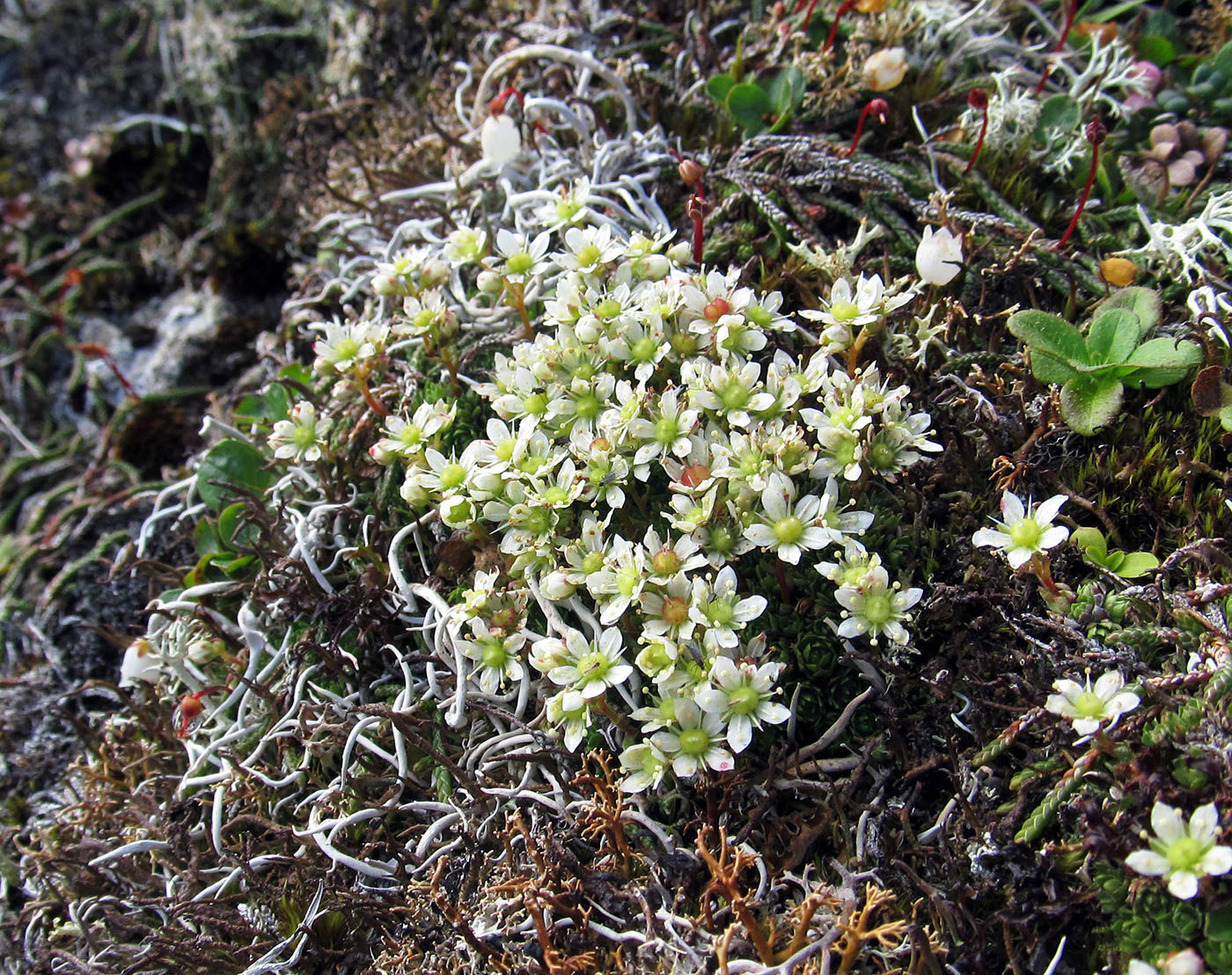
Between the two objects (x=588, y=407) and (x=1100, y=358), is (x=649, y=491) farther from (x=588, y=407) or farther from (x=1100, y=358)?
(x=1100, y=358)

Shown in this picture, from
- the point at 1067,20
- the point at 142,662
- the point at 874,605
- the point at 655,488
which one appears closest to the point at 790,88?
the point at 1067,20

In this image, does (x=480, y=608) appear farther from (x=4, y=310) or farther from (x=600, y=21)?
(x=4, y=310)

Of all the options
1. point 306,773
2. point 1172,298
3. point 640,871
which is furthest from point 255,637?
point 1172,298

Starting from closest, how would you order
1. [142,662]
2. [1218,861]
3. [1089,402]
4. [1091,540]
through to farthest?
1. [1218,861]
2. [1091,540]
3. [1089,402]
4. [142,662]

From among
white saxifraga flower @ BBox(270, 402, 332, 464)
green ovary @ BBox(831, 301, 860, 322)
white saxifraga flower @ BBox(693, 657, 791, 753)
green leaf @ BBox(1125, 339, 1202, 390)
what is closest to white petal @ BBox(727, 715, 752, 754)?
white saxifraga flower @ BBox(693, 657, 791, 753)

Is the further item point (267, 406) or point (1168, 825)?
point (267, 406)

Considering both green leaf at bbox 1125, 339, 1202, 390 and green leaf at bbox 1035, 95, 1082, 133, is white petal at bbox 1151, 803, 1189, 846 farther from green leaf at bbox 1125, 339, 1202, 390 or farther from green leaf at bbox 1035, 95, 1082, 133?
green leaf at bbox 1035, 95, 1082, 133
